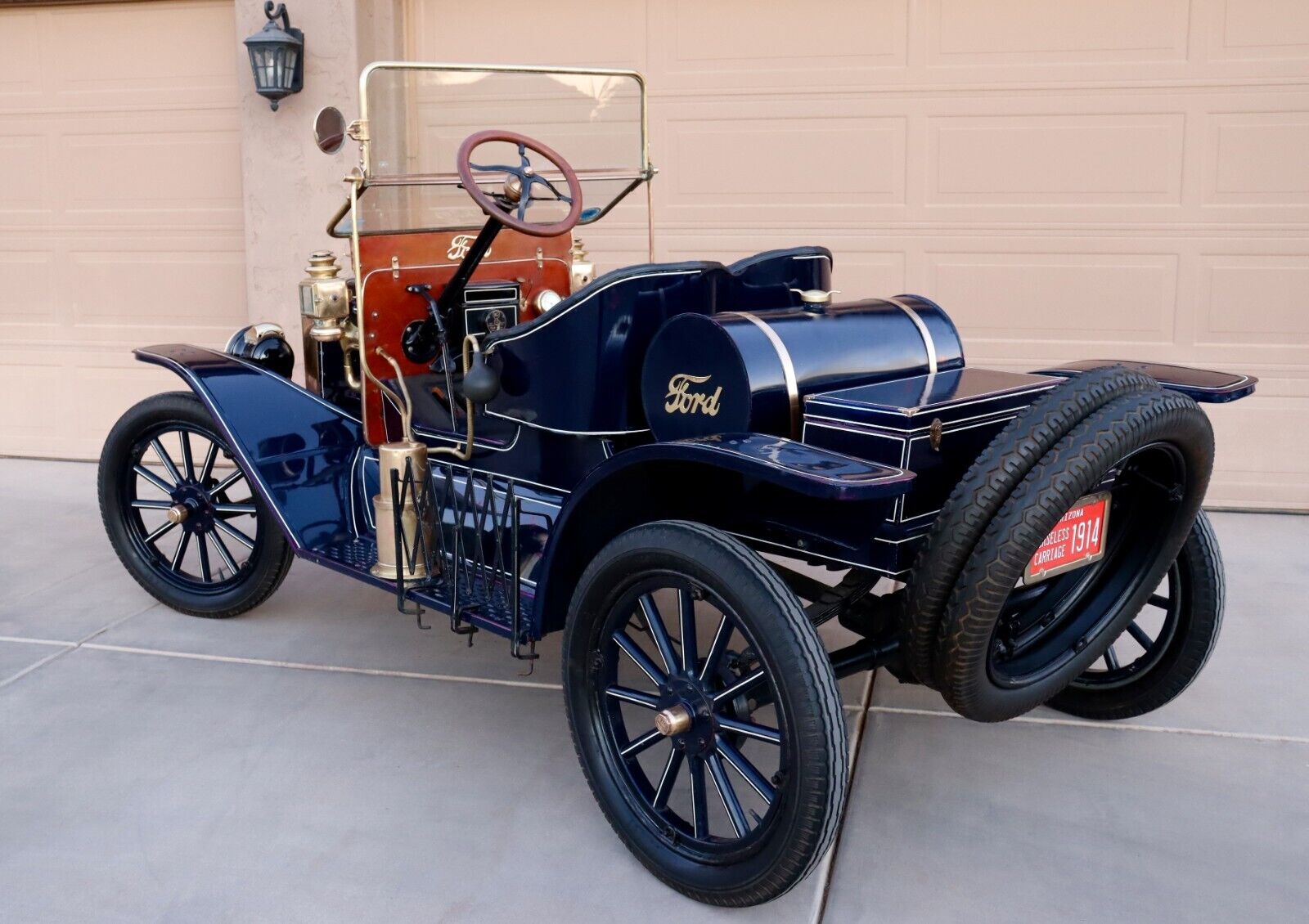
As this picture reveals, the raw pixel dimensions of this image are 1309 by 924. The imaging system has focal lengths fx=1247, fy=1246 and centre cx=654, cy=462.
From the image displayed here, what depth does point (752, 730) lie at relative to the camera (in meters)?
2.35

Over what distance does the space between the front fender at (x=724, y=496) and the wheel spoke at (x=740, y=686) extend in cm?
35

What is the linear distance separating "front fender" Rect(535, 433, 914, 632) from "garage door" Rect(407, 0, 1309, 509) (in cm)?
287

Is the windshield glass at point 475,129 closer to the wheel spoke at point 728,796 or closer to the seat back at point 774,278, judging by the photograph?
the seat back at point 774,278

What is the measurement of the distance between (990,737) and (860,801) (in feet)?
1.62

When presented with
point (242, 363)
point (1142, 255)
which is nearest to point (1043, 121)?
point (1142, 255)

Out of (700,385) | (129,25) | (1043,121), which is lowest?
(700,385)

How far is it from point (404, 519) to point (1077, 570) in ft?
5.45

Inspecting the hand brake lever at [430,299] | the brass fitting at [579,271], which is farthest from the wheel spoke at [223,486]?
the brass fitting at [579,271]

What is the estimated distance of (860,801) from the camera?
9.37ft

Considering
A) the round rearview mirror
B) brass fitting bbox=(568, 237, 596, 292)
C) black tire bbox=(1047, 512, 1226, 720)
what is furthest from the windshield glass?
black tire bbox=(1047, 512, 1226, 720)

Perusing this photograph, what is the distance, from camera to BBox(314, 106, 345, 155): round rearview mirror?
331 centimetres

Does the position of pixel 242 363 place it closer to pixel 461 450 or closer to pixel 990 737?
pixel 461 450

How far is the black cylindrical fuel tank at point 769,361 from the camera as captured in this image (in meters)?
2.68

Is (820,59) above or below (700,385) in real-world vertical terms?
above
